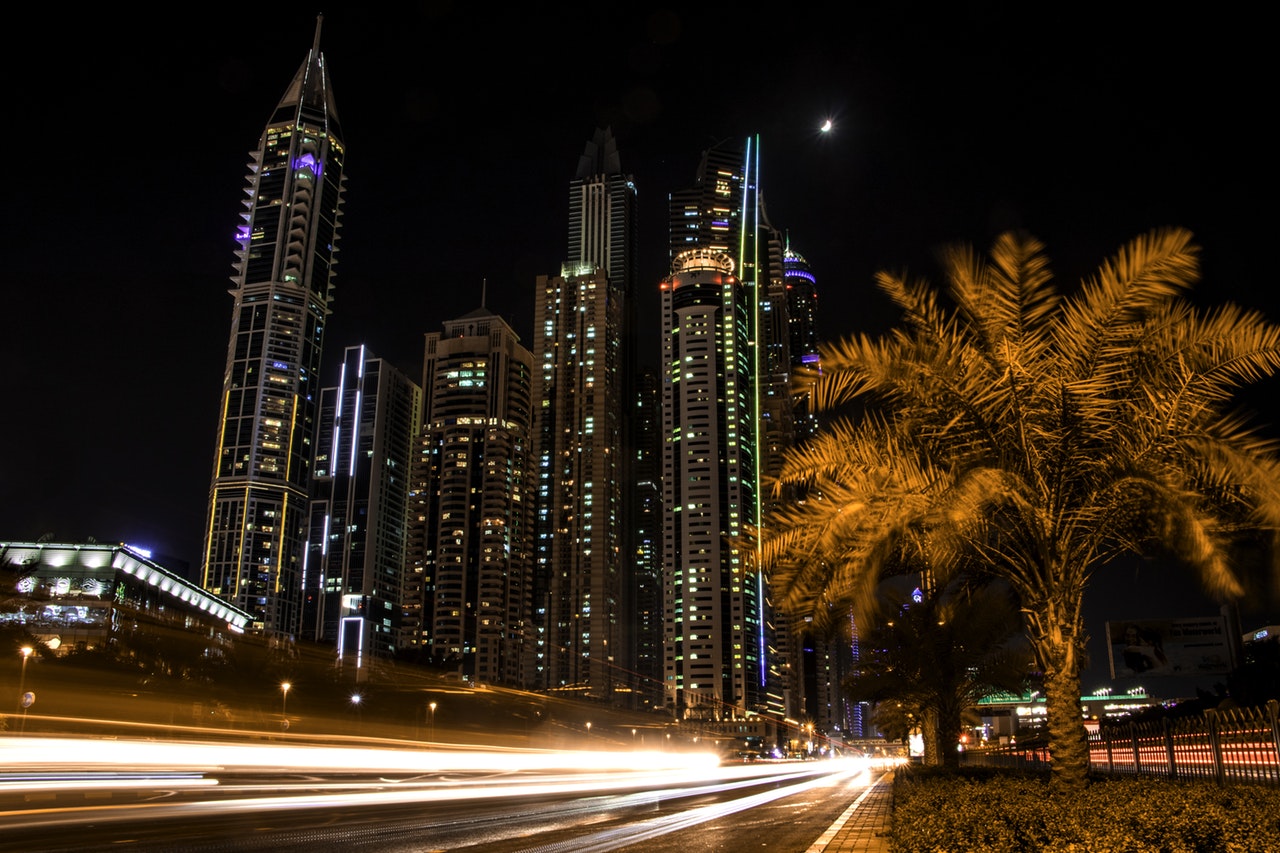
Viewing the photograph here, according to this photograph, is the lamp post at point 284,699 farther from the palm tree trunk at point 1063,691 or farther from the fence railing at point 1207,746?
the palm tree trunk at point 1063,691

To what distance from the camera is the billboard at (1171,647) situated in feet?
182

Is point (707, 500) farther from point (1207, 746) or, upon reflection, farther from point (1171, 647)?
point (1207, 746)

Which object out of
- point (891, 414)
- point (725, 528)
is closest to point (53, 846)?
point (891, 414)

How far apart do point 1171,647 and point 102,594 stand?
90592 millimetres

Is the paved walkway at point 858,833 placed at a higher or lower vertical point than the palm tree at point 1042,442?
lower

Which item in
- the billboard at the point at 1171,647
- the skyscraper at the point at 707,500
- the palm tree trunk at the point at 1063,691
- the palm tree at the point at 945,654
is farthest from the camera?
the skyscraper at the point at 707,500

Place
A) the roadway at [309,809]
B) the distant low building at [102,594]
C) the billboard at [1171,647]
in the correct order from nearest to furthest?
1. the roadway at [309,809]
2. the billboard at [1171,647]
3. the distant low building at [102,594]

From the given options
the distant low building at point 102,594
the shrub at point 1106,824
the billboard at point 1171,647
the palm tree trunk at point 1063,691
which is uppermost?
the distant low building at point 102,594

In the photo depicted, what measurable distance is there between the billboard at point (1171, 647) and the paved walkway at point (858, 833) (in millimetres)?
42126

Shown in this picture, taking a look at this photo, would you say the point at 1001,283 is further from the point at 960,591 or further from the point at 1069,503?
the point at 960,591

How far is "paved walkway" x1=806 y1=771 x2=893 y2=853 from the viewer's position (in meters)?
11.7

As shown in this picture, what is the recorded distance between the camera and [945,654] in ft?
77.5

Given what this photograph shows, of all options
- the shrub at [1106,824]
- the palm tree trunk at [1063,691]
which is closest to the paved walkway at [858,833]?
the shrub at [1106,824]

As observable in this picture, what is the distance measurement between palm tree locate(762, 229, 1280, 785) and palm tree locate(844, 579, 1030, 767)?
8582 millimetres
